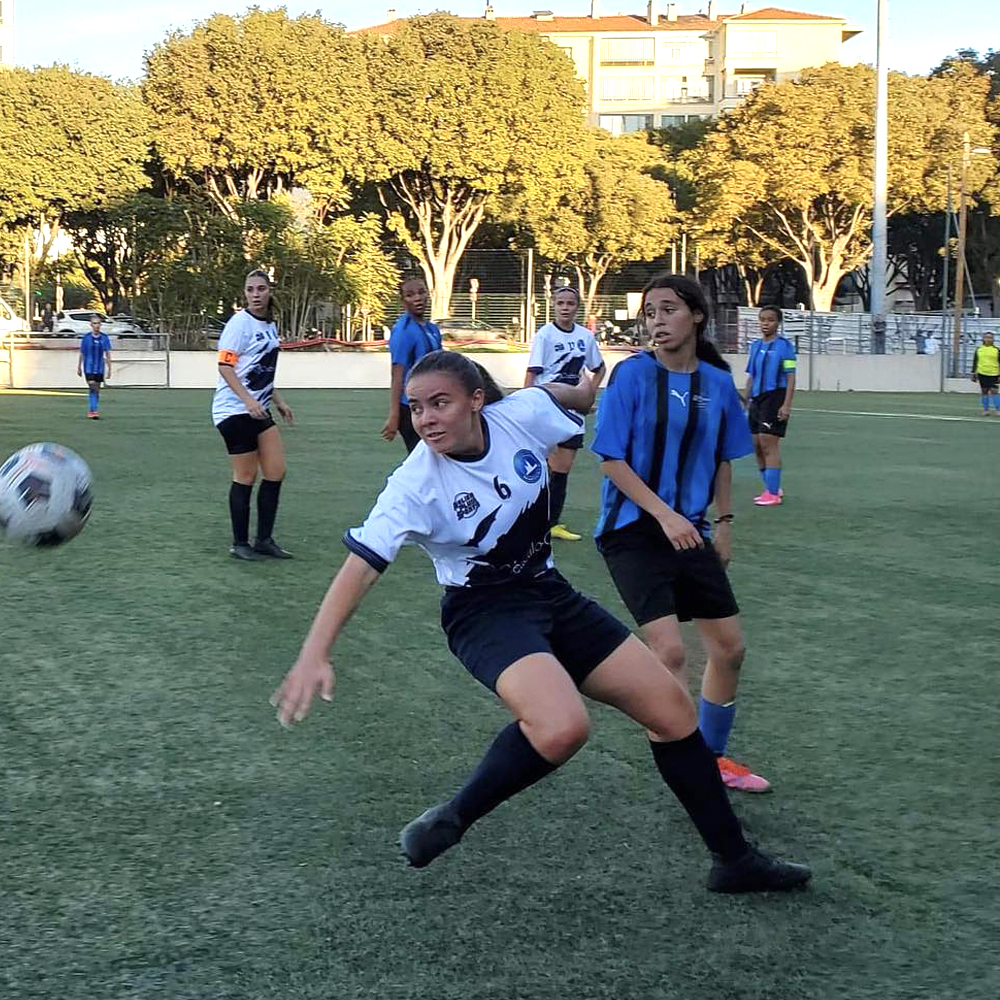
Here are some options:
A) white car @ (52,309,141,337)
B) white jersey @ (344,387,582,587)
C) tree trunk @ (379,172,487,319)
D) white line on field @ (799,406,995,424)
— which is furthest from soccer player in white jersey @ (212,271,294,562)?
tree trunk @ (379,172,487,319)

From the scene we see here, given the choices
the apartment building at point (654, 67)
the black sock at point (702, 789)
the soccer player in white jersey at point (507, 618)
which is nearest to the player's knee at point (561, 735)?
the soccer player in white jersey at point (507, 618)

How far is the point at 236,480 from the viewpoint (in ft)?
32.3

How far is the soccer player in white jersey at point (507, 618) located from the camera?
148 inches

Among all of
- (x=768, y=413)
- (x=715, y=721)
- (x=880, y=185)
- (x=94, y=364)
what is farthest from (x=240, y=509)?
(x=880, y=185)

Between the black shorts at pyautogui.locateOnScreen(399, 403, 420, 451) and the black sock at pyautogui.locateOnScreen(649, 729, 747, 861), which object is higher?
the black shorts at pyautogui.locateOnScreen(399, 403, 420, 451)

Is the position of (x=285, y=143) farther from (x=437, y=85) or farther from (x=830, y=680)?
(x=830, y=680)

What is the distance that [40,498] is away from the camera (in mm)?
4840

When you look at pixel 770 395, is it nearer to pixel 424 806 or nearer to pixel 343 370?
pixel 424 806

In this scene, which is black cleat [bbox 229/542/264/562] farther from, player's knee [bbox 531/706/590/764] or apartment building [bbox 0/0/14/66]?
apartment building [bbox 0/0/14/66]

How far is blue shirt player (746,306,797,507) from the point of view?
13.8 meters

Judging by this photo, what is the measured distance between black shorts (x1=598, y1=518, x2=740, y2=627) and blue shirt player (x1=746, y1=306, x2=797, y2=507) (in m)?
8.92

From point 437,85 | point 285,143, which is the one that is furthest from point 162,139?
point 437,85

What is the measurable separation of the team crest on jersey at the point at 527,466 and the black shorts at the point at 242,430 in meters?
5.84

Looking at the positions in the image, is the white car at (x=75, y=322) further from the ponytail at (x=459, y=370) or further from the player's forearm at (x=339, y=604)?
the player's forearm at (x=339, y=604)
